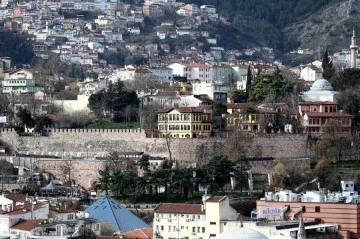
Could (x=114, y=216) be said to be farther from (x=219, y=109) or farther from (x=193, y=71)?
(x=193, y=71)

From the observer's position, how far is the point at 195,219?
63.0 m

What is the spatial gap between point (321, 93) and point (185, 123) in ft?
31.1

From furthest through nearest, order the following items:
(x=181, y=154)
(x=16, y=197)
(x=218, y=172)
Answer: (x=181, y=154) < (x=218, y=172) < (x=16, y=197)

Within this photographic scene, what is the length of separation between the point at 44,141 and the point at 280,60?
63.3 m

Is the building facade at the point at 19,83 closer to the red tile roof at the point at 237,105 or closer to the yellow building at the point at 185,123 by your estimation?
the red tile roof at the point at 237,105

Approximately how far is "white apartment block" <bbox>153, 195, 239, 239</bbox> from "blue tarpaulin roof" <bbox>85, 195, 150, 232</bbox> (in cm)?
131

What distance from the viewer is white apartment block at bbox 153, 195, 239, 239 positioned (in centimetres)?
6200

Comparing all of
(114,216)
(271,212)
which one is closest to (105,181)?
(114,216)

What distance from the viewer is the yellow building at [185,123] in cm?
8344

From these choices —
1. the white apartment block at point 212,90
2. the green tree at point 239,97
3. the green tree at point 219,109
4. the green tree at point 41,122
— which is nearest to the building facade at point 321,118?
the green tree at point 219,109

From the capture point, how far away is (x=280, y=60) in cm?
14812

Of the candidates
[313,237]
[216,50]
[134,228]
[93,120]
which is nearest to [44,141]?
[93,120]

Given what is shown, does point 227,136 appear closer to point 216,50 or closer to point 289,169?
point 289,169

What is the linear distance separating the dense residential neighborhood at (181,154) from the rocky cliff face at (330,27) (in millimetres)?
30094
